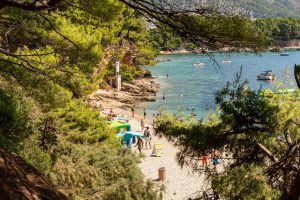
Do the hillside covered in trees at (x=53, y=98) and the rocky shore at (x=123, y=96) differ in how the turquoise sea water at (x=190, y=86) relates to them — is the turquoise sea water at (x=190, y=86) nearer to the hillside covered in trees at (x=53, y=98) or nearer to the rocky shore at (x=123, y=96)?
the rocky shore at (x=123, y=96)

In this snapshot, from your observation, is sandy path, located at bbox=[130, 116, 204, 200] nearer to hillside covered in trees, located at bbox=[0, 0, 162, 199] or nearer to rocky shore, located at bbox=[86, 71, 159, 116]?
hillside covered in trees, located at bbox=[0, 0, 162, 199]

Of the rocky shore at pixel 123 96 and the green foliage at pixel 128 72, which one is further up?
the green foliage at pixel 128 72

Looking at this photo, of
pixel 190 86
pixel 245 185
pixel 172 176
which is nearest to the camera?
pixel 245 185

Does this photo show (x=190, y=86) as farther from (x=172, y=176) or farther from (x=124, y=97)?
(x=172, y=176)

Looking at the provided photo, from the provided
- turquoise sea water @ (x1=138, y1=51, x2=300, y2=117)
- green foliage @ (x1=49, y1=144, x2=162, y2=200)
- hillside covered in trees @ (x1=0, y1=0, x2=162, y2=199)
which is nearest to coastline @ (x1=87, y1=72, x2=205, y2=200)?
green foliage @ (x1=49, y1=144, x2=162, y2=200)

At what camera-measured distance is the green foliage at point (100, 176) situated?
8.12 meters

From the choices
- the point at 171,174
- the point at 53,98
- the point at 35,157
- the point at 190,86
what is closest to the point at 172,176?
the point at 171,174

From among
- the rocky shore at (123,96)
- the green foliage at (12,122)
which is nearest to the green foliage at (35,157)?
the green foliage at (12,122)

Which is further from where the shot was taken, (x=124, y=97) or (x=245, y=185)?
(x=124, y=97)

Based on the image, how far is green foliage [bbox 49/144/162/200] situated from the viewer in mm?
8125

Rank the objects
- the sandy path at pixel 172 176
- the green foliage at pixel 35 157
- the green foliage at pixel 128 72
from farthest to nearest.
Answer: the green foliage at pixel 128 72 → the sandy path at pixel 172 176 → the green foliage at pixel 35 157

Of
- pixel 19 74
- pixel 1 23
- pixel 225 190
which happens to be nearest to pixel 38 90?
pixel 19 74

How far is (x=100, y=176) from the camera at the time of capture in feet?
28.4

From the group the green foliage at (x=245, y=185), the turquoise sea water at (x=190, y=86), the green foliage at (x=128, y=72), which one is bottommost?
the turquoise sea water at (x=190, y=86)
